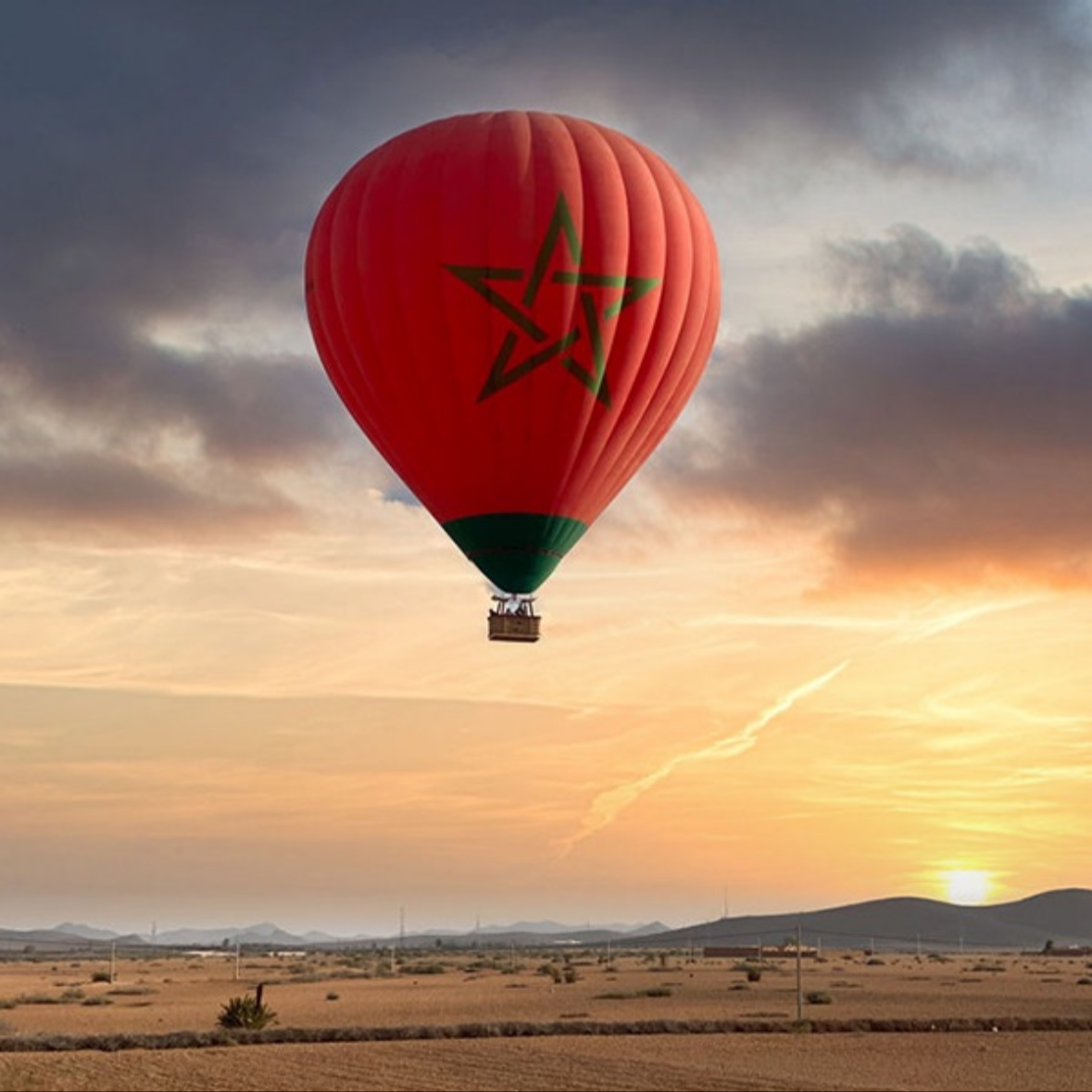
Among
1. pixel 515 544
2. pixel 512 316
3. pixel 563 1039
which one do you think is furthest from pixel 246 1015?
pixel 512 316

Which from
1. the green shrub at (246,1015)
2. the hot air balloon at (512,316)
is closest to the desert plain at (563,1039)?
the green shrub at (246,1015)

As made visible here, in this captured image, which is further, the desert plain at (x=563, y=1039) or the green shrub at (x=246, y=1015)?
the green shrub at (x=246, y=1015)

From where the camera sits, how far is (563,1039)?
1581 inches

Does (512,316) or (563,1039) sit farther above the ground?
(512,316)

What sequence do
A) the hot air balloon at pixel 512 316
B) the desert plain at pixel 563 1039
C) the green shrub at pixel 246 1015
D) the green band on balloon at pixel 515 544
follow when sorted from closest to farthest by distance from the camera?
1. the desert plain at pixel 563 1039
2. the hot air balloon at pixel 512 316
3. the green band on balloon at pixel 515 544
4. the green shrub at pixel 246 1015

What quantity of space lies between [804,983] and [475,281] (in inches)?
2074

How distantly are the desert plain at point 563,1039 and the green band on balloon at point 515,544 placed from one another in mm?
11773

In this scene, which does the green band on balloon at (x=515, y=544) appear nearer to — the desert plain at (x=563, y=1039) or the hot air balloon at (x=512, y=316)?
the hot air balloon at (x=512, y=316)

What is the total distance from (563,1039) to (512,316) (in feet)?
62.5

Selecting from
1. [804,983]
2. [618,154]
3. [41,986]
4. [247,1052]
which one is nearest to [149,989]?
[41,986]

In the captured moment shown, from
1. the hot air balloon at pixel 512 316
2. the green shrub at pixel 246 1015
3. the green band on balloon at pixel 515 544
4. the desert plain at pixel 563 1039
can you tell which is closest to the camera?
the desert plain at pixel 563 1039

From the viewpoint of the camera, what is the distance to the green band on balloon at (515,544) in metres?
38.4

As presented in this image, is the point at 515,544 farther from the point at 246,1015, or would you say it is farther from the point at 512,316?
the point at 246,1015

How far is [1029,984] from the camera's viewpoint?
81.6 metres
